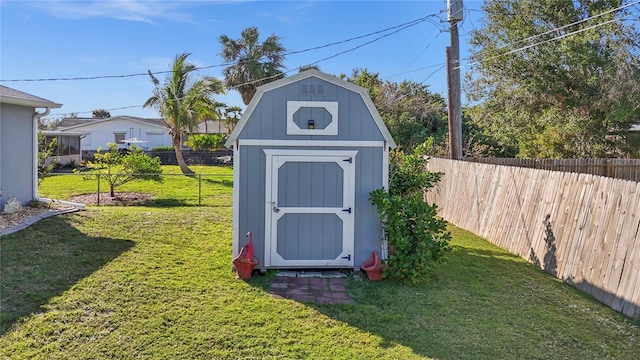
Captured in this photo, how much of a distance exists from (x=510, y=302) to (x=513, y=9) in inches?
468

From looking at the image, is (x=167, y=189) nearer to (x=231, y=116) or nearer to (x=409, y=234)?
(x=409, y=234)

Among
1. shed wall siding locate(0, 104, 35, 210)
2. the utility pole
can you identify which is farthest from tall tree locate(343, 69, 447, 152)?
shed wall siding locate(0, 104, 35, 210)

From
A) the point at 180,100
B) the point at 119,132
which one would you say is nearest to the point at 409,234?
the point at 180,100

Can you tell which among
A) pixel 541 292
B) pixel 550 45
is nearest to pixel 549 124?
pixel 550 45

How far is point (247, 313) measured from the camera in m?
4.09

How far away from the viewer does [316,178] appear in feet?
17.7

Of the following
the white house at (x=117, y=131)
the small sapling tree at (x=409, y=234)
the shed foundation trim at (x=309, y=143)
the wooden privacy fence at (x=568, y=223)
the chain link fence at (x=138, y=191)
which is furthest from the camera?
the white house at (x=117, y=131)

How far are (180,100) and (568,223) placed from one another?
651 inches

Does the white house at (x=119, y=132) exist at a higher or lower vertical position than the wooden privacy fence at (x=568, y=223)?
higher

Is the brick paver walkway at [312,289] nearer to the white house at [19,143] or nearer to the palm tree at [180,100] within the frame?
the white house at [19,143]

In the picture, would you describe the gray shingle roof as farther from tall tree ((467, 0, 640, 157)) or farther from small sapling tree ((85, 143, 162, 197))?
tall tree ((467, 0, 640, 157))

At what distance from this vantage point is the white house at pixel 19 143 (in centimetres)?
737

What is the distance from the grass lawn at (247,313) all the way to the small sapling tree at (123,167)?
486cm

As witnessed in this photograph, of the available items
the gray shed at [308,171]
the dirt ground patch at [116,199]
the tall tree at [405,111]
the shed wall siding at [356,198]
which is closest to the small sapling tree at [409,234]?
the shed wall siding at [356,198]
